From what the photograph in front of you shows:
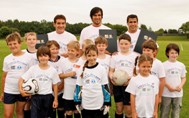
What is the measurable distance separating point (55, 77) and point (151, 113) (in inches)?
73.6

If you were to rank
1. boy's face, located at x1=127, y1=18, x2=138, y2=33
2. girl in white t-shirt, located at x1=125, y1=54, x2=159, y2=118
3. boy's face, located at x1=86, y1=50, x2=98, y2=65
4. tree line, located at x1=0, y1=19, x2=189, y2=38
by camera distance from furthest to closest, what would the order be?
tree line, located at x1=0, y1=19, x2=189, y2=38 < boy's face, located at x1=127, y1=18, x2=138, y2=33 < boy's face, located at x1=86, y1=50, x2=98, y2=65 < girl in white t-shirt, located at x1=125, y1=54, x2=159, y2=118

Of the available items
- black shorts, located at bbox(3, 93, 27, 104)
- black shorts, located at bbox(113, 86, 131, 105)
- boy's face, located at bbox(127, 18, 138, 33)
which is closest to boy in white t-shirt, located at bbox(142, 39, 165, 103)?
black shorts, located at bbox(113, 86, 131, 105)

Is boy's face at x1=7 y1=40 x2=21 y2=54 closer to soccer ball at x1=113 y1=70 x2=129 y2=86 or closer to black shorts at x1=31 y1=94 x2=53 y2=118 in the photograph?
black shorts at x1=31 y1=94 x2=53 y2=118

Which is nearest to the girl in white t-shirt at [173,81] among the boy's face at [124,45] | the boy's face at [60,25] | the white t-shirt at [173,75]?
the white t-shirt at [173,75]

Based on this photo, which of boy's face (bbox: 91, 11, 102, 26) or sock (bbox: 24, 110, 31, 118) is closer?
sock (bbox: 24, 110, 31, 118)

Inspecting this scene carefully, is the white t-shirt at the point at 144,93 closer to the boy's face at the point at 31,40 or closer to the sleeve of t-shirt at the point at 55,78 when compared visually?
the sleeve of t-shirt at the point at 55,78

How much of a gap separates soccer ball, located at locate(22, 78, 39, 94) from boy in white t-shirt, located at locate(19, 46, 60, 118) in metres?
0.07

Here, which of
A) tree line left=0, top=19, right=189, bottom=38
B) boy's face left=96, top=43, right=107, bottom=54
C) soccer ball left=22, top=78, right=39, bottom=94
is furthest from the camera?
tree line left=0, top=19, right=189, bottom=38

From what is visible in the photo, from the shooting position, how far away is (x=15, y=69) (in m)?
5.62

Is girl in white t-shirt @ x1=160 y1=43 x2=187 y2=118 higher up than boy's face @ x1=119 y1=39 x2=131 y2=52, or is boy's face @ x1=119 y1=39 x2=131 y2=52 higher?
boy's face @ x1=119 y1=39 x2=131 y2=52

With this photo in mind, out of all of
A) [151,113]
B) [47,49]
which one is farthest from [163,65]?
[47,49]

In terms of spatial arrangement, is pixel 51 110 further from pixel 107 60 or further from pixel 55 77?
pixel 107 60

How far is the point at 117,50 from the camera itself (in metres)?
6.47

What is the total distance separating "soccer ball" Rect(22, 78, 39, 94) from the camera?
5207mm
